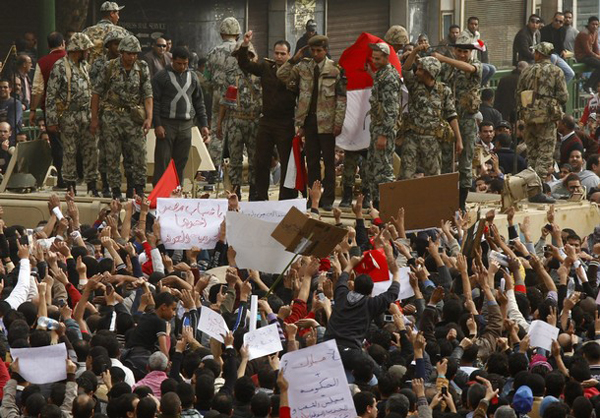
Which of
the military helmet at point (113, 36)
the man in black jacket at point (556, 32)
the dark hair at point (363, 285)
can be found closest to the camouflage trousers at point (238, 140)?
the military helmet at point (113, 36)

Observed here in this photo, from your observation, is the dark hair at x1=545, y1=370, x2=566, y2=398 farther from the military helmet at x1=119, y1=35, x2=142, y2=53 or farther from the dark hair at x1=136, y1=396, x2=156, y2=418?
the military helmet at x1=119, y1=35, x2=142, y2=53

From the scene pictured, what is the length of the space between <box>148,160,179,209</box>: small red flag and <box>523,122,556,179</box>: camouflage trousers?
17.6 ft

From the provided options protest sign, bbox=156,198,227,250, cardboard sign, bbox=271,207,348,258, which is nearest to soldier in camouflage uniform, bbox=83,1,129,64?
protest sign, bbox=156,198,227,250

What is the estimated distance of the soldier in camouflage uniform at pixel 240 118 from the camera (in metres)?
19.8

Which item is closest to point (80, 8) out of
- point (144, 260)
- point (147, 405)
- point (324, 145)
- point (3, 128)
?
point (3, 128)

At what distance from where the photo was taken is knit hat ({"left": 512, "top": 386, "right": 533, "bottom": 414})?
12.1 m

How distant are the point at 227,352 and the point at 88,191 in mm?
8144

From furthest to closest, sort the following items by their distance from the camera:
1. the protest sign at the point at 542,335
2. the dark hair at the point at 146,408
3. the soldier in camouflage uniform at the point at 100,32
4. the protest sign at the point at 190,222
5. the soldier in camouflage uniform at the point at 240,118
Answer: the soldier in camouflage uniform at the point at 100,32, the soldier in camouflage uniform at the point at 240,118, the protest sign at the point at 190,222, the protest sign at the point at 542,335, the dark hair at the point at 146,408

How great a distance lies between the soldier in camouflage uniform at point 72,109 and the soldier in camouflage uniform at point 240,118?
4.89 ft

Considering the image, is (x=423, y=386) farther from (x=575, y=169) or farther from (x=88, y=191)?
(x=575, y=169)

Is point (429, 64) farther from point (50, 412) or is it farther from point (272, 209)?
point (50, 412)

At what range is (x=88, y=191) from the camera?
2055 centimetres

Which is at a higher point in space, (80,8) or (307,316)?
(80,8)

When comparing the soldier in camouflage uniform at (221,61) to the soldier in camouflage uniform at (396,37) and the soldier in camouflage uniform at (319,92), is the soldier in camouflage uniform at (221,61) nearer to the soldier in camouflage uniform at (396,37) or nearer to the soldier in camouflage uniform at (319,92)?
the soldier in camouflage uniform at (319,92)
